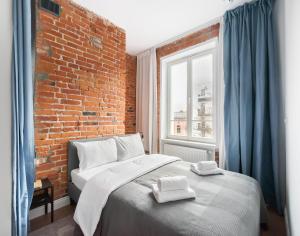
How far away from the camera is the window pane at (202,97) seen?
3.11 m

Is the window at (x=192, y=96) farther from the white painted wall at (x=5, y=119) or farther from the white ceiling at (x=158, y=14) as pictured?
the white painted wall at (x=5, y=119)

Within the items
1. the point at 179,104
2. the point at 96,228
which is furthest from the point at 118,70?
the point at 96,228

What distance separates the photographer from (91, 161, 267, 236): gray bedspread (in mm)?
1013

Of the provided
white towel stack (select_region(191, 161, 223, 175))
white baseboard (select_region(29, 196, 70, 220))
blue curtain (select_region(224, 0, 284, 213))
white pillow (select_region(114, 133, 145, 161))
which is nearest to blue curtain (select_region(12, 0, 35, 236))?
white baseboard (select_region(29, 196, 70, 220))

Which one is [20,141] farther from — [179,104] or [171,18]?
[179,104]

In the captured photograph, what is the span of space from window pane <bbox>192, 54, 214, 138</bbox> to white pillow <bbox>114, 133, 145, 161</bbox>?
48.6 inches

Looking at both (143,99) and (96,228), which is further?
(143,99)

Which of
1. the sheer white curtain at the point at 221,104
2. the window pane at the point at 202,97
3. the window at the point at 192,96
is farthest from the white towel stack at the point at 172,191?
the window pane at the point at 202,97

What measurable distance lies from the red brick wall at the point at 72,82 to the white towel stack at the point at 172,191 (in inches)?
61.3

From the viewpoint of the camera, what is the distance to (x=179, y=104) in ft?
11.8

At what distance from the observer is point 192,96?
11.0 feet

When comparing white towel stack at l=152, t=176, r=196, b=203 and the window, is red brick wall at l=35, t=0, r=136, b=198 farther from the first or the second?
white towel stack at l=152, t=176, r=196, b=203

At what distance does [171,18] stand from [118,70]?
1.24 metres

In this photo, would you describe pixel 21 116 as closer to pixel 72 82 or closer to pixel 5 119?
pixel 5 119
